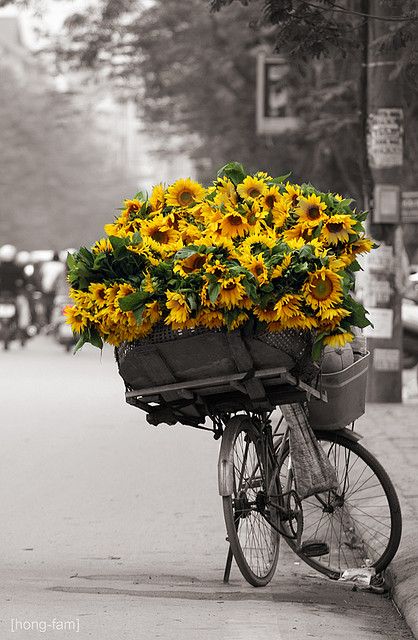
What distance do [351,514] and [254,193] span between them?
1621mm

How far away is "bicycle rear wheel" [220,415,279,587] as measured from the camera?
23.5 ft

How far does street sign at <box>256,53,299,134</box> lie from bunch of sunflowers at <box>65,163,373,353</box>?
19.3 meters

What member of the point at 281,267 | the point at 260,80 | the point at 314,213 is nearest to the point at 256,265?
the point at 281,267

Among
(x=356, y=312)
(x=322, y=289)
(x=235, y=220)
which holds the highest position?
(x=235, y=220)

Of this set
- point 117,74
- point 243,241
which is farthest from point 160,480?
point 117,74

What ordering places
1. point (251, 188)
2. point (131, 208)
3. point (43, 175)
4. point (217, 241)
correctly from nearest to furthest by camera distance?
point (217, 241) → point (251, 188) → point (131, 208) → point (43, 175)

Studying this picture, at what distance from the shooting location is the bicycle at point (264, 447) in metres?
7.05

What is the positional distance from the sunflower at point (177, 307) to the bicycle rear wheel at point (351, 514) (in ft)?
3.86

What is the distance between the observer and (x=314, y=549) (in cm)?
751

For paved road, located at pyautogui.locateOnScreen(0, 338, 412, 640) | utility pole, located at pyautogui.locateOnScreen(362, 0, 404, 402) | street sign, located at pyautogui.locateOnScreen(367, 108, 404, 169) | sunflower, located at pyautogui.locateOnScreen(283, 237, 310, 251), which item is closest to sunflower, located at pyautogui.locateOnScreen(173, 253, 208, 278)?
sunflower, located at pyautogui.locateOnScreen(283, 237, 310, 251)

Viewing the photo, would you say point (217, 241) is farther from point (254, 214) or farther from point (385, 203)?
point (385, 203)

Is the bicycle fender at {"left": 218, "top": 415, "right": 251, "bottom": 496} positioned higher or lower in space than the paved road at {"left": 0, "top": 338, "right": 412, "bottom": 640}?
higher

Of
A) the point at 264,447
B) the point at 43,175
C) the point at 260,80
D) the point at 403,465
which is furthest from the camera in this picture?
the point at 43,175

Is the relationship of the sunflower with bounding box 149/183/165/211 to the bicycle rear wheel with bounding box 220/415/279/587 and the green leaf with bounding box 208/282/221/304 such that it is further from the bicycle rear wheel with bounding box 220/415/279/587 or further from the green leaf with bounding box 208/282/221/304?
A: the bicycle rear wheel with bounding box 220/415/279/587
